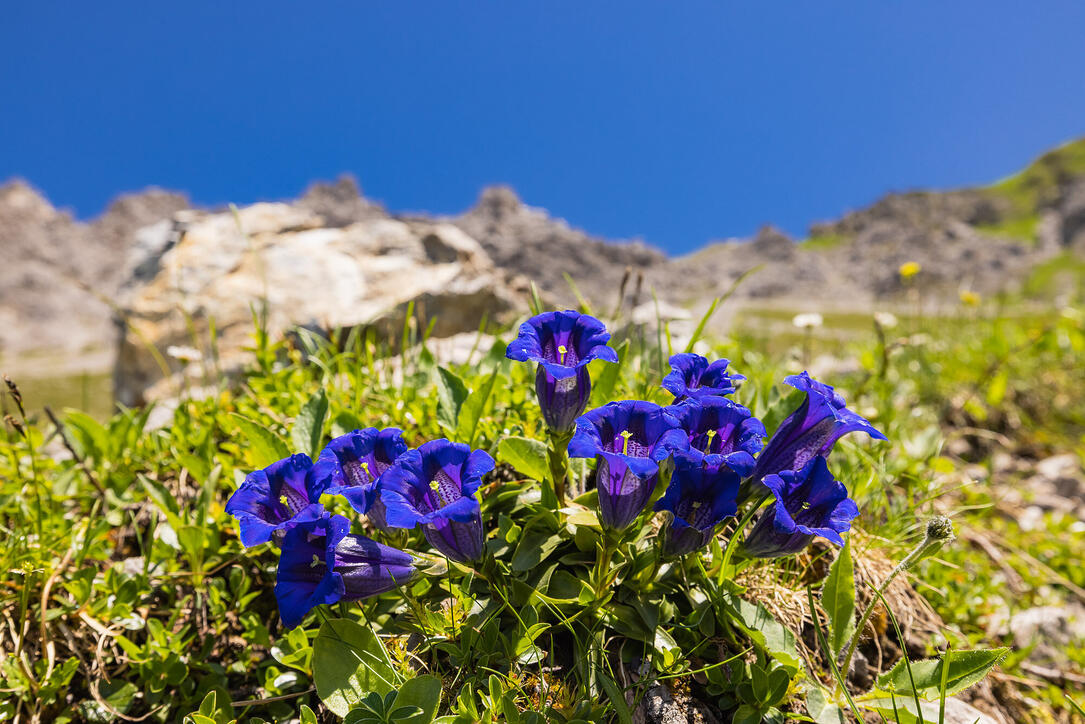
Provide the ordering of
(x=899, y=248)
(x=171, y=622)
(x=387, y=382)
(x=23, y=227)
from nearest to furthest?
1. (x=171, y=622)
2. (x=387, y=382)
3. (x=23, y=227)
4. (x=899, y=248)

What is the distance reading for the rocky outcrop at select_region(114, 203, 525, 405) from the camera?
5.12 meters

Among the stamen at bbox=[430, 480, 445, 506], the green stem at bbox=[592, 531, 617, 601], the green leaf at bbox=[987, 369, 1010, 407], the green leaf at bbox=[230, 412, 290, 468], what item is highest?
the green leaf at bbox=[987, 369, 1010, 407]

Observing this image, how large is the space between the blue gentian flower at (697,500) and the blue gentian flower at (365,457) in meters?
0.72

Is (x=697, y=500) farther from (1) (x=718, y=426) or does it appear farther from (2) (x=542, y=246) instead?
(2) (x=542, y=246)

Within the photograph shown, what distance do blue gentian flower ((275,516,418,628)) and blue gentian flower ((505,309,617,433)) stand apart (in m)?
0.58

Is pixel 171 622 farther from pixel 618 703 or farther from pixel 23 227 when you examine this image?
pixel 23 227

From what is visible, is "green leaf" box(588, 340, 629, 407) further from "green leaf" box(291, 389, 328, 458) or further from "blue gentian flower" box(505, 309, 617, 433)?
"green leaf" box(291, 389, 328, 458)

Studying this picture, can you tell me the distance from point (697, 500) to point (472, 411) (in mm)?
970

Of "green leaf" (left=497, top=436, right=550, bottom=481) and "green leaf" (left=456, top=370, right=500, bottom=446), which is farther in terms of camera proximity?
"green leaf" (left=456, top=370, right=500, bottom=446)

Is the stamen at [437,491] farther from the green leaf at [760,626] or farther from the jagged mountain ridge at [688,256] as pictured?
the jagged mountain ridge at [688,256]

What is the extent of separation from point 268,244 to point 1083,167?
125663mm

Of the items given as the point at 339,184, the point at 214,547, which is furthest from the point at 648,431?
the point at 339,184

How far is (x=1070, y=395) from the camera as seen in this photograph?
5672 millimetres

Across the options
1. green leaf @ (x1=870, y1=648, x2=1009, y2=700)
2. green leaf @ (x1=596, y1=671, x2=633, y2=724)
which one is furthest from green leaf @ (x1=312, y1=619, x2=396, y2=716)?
green leaf @ (x1=870, y1=648, x2=1009, y2=700)
